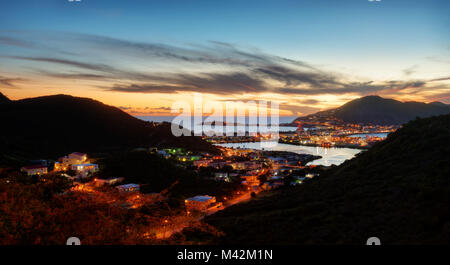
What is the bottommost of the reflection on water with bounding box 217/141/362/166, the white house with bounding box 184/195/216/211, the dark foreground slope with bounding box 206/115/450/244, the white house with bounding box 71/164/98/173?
the reflection on water with bounding box 217/141/362/166

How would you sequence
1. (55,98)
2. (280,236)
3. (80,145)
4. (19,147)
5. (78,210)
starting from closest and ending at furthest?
(78,210) → (280,236) → (19,147) → (80,145) → (55,98)

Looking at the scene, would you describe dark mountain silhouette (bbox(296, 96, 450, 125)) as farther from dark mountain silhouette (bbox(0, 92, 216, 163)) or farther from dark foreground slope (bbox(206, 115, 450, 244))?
dark foreground slope (bbox(206, 115, 450, 244))

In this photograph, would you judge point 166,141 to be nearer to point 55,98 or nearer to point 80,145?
point 80,145

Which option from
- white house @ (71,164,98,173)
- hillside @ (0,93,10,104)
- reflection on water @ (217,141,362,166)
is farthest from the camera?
hillside @ (0,93,10,104)

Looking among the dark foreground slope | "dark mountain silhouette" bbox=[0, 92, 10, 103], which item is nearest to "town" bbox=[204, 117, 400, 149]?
"dark mountain silhouette" bbox=[0, 92, 10, 103]

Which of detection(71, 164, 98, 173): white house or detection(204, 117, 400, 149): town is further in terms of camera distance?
detection(204, 117, 400, 149): town

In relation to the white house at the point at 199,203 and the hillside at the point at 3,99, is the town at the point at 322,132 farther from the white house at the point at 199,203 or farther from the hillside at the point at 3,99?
the white house at the point at 199,203

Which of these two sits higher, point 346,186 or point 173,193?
point 346,186
